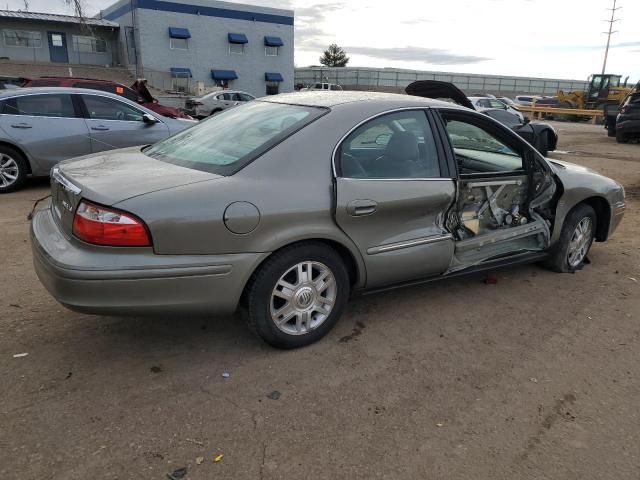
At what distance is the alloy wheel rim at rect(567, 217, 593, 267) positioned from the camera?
4.69 metres

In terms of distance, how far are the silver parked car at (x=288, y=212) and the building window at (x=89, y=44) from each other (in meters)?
37.3

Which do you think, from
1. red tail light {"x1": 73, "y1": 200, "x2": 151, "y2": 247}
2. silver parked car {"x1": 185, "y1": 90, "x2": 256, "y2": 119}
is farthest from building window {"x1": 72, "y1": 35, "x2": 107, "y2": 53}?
red tail light {"x1": 73, "y1": 200, "x2": 151, "y2": 247}

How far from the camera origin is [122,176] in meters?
2.95

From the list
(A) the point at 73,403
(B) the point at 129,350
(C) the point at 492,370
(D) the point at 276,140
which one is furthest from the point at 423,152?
(A) the point at 73,403

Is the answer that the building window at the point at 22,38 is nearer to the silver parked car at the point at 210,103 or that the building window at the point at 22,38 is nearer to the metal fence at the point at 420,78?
the silver parked car at the point at 210,103

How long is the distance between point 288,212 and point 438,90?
3.36 m

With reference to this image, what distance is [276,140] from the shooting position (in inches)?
123

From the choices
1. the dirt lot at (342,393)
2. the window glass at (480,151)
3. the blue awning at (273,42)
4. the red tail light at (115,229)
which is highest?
the blue awning at (273,42)

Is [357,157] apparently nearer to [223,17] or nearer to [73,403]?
[73,403]

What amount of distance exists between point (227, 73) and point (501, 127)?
34862 mm

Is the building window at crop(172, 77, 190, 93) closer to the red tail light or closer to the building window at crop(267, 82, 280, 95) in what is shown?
the building window at crop(267, 82, 280, 95)

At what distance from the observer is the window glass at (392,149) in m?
3.29

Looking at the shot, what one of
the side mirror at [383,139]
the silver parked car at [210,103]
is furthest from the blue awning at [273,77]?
the side mirror at [383,139]

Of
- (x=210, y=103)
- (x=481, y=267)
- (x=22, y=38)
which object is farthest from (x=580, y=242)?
(x=22, y=38)
